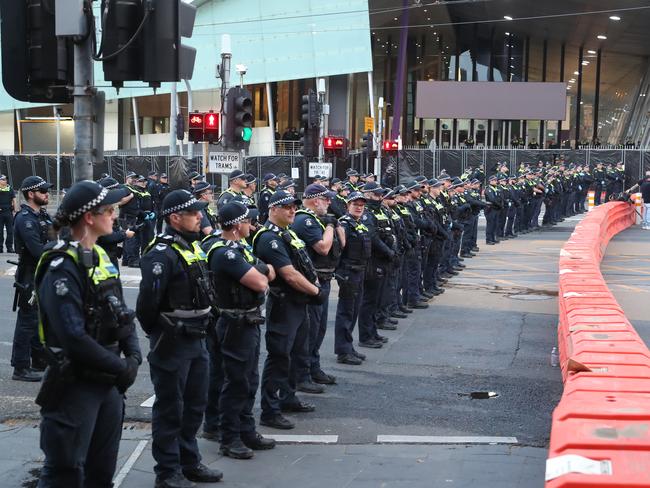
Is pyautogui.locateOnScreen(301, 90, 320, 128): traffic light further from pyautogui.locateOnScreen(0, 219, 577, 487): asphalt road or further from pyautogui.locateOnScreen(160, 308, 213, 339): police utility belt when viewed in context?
pyautogui.locateOnScreen(160, 308, 213, 339): police utility belt

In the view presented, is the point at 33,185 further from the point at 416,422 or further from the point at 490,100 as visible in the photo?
the point at 490,100

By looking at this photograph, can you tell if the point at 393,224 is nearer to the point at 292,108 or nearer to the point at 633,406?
the point at 633,406

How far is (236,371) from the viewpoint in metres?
7.48

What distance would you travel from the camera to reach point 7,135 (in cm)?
5112

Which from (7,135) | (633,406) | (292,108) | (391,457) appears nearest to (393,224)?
(391,457)

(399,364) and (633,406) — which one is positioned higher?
(633,406)

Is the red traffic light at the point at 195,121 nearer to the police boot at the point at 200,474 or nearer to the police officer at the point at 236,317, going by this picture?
the police officer at the point at 236,317

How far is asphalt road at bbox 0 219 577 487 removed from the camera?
754 centimetres

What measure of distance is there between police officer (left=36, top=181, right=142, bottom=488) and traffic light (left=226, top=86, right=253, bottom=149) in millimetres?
11179

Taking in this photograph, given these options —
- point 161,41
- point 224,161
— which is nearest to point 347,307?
point 161,41

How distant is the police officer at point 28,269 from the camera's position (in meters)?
9.84

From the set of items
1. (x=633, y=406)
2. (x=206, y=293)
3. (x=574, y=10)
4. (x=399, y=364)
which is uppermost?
(x=574, y=10)

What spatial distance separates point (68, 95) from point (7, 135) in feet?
154

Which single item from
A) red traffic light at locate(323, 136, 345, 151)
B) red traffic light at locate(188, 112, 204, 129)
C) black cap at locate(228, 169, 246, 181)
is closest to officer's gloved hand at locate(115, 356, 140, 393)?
black cap at locate(228, 169, 246, 181)
